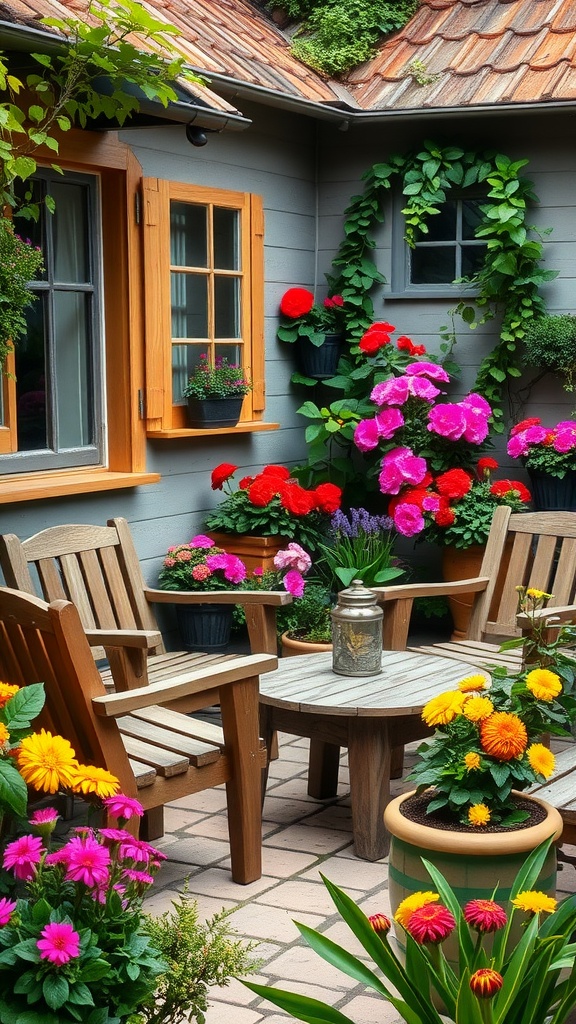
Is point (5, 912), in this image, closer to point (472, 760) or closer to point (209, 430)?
point (472, 760)

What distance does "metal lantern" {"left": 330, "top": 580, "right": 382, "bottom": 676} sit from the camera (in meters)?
4.45

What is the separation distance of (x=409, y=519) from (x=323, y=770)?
2056 mm

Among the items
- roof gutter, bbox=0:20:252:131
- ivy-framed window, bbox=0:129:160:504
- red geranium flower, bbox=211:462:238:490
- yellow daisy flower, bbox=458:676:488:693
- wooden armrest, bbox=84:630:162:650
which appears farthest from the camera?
red geranium flower, bbox=211:462:238:490

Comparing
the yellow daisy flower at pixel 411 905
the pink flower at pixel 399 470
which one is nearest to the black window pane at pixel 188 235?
the pink flower at pixel 399 470

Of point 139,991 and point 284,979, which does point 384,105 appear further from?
point 139,991

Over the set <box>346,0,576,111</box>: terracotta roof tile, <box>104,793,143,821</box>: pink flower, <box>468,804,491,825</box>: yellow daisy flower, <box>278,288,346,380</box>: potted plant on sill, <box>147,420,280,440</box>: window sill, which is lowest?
<box>468,804,491,825</box>: yellow daisy flower

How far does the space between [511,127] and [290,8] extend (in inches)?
62.7

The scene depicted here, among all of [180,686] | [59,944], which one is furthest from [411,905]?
[180,686]

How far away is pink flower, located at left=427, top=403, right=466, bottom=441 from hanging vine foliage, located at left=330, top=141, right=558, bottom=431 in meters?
0.40

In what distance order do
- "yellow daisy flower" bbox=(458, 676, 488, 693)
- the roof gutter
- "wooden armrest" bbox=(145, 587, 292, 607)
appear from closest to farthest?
"yellow daisy flower" bbox=(458, 676, 488, 693) → the roof gutter → "wooden armrest" bbox=(145, 587, 292, 607)

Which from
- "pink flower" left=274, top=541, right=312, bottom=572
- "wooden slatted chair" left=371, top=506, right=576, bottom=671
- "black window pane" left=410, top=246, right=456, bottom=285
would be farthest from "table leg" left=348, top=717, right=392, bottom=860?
"black window pane" left=410, top=246, right=456, bottom=285

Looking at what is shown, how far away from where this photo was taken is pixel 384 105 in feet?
22.7

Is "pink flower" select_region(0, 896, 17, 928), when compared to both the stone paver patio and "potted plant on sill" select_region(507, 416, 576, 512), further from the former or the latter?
"potted plant on sill" select_region(507, 416, 576, 512)

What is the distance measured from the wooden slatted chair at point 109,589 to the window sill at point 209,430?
96cm
